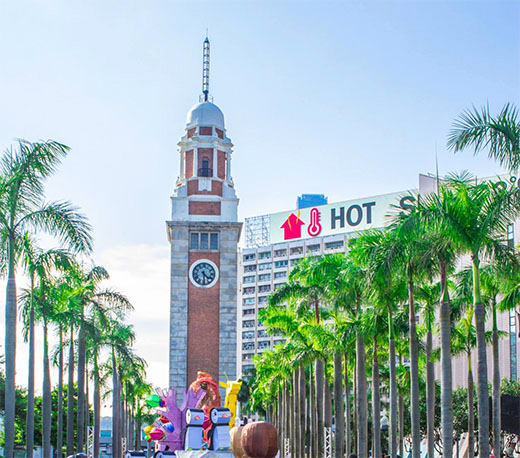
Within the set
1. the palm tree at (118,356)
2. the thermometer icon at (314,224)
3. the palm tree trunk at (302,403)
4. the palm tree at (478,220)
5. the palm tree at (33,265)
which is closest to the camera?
the palm tree at (478,220)

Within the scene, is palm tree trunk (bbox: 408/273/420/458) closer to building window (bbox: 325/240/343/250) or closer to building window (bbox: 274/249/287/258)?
building window (bbox: 325/240/343/250)

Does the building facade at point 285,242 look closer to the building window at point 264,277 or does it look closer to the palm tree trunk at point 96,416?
the building window at point 264,277

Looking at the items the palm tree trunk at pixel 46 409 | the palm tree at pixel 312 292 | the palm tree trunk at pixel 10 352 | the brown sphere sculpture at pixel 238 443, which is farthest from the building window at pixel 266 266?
the brown sphere sculpture at pixel 238 443

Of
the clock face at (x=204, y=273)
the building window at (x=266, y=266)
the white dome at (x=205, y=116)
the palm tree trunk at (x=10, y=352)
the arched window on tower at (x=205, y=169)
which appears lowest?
the palm tree trunk at (x=10, y=352)

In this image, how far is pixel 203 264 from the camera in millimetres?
73188

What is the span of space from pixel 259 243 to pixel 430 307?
3845 inches

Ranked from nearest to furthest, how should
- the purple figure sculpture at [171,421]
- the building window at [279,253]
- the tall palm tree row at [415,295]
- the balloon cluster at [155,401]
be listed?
the tall palm tree row at [415,295], the purple figure sculpture at [171,421], the balloon cluster at [155,401], the building window at [279,253]

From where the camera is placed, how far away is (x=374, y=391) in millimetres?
36125

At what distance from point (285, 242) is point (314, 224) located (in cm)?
1317

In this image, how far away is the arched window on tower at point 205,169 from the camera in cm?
7588

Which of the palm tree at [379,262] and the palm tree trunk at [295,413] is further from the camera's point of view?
the palm tree trunk at [295,413]

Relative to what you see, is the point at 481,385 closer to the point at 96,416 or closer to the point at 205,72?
the point at 96,416

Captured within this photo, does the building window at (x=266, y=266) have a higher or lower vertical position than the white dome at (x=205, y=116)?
lower

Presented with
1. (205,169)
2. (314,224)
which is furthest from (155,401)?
(314,224)
